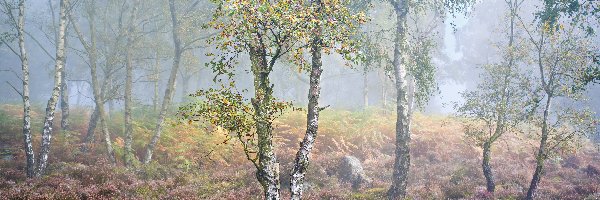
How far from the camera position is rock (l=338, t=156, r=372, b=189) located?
17.4 m

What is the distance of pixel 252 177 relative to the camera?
51.4 feet

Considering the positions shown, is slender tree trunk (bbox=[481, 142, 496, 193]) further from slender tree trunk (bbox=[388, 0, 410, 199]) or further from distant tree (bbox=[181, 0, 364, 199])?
distant tree (bbox=[181, 0, 364, 199])

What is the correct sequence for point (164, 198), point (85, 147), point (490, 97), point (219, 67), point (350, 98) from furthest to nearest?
point (350, 98), point (85, 147), point (490, 97), point (164, 198), point (219, 67)

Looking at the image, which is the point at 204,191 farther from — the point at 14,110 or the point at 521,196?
the point at 14,110

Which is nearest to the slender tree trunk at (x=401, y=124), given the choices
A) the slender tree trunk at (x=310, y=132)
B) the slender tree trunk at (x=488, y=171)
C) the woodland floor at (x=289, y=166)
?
the woodland floor at (x=289, y=166)

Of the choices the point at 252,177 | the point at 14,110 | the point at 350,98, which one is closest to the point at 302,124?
the point at 252,177

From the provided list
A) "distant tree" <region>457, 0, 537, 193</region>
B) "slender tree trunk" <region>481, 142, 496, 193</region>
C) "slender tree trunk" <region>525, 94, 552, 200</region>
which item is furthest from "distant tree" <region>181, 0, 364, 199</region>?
"slender tree trunk" <region>481, 142, 496, 193</region>

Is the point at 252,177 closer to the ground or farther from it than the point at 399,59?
closer to the ground

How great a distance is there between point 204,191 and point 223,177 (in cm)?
206

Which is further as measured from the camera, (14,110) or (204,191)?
(14,110)

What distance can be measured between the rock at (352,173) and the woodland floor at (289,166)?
1.34 feet

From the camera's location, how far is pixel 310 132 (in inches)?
342

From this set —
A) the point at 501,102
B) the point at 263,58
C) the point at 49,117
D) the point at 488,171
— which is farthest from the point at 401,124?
the point at 49,117

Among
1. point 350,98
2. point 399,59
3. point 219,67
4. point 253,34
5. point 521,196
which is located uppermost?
point 350,98
